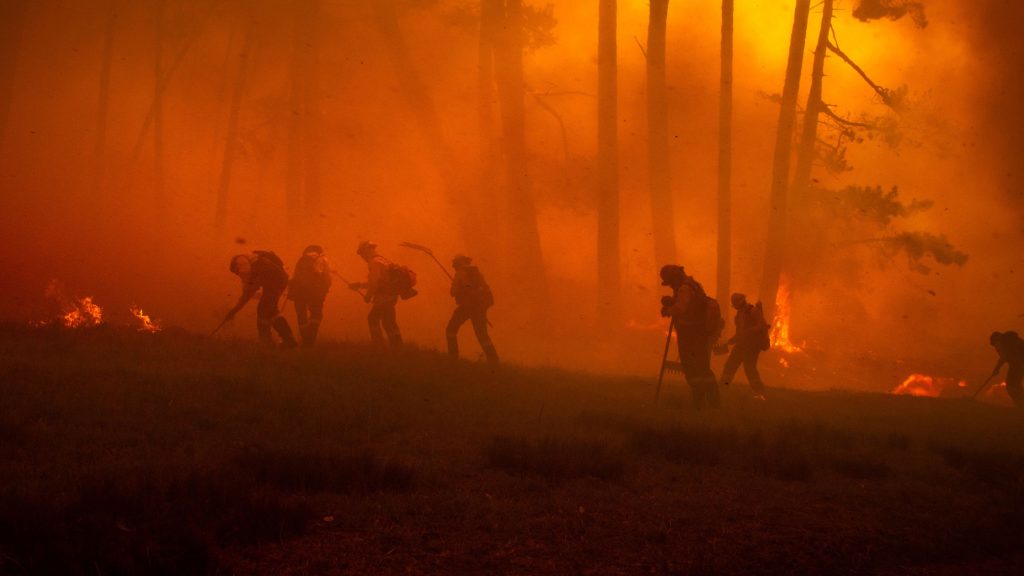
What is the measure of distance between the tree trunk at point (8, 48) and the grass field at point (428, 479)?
21.4 metres

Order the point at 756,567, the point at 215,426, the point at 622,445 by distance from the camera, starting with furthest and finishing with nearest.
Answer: the point at 622,445, the point at 215,426, the point at 756,567

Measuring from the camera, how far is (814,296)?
36.6 m

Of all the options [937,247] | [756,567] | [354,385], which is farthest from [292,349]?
[937,247]

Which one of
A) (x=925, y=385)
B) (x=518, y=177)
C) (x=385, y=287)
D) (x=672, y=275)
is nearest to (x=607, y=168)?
(x=518, y=177)

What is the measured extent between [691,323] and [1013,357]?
9866 millimetres

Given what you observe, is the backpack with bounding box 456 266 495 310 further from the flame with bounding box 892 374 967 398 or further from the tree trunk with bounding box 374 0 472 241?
the flame with bounding box 892 374 967 398

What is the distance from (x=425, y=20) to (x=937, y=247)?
21889 millimetres

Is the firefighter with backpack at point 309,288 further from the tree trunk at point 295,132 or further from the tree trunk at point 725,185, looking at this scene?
the tree trunk at point 295,132

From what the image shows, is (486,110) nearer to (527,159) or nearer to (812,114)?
(527,159)

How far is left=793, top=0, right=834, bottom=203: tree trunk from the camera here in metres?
25.0

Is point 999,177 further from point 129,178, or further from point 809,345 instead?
point 129,178

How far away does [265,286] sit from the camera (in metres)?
14.3

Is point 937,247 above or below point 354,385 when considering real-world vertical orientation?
above

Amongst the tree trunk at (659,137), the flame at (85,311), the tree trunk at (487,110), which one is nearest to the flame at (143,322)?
the flame at (85,311)
